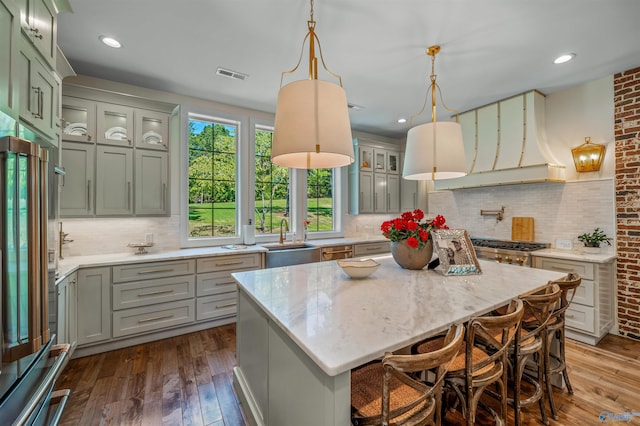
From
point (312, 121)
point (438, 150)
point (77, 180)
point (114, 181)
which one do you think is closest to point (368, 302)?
point (312, 121)

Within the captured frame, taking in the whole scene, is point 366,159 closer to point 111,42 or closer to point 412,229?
point 412,229

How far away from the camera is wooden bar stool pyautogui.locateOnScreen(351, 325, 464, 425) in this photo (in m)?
0.91

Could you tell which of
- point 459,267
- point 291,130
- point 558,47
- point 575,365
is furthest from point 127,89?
point 575,365

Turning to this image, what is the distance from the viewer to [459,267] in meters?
2.03

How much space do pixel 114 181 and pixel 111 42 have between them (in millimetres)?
1303

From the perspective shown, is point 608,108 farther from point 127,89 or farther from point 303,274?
point 127,89

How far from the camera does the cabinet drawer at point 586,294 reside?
111 inches

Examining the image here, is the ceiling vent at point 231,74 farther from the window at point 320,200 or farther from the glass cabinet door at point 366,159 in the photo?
the glass cabinet door at point 366,159

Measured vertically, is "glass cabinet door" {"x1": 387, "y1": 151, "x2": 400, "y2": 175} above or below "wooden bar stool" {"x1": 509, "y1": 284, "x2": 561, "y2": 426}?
above

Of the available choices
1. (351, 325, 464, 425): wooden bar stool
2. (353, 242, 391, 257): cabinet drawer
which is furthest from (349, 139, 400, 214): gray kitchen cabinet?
(351, 325, 464, 425): wooden bar stool

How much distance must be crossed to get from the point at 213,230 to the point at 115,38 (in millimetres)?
2299

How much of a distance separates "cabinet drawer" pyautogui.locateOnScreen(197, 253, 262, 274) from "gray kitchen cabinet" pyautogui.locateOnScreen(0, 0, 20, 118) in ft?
7.01

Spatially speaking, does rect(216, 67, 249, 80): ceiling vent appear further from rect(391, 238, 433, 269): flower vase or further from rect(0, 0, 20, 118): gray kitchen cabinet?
rect(391, 238, 433, 269): flower vase

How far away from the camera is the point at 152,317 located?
2852 mm
